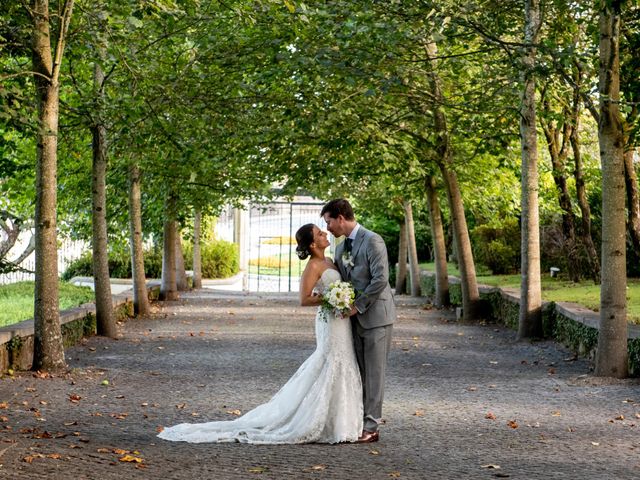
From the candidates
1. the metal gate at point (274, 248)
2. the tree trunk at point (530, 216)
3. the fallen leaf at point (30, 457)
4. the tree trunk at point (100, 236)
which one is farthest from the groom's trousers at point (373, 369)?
the metal gate at point (274, 248)

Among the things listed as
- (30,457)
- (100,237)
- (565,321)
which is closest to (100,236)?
(100,237)

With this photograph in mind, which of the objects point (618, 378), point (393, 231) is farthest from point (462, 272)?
point (393, 231)

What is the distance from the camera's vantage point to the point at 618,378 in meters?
13.8

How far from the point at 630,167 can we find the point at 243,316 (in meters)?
9.07

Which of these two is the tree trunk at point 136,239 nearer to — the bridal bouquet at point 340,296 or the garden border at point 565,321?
the garden border at point 565,321

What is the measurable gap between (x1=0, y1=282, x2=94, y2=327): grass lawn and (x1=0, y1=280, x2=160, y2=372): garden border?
0.74 metres

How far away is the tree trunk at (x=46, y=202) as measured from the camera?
45.3ft

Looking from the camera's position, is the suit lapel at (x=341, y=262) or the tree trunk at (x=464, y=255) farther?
the tree trunk at (x=464, y=255)

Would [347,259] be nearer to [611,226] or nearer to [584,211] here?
[611,226]

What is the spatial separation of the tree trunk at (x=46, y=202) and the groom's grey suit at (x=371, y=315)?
5390mm

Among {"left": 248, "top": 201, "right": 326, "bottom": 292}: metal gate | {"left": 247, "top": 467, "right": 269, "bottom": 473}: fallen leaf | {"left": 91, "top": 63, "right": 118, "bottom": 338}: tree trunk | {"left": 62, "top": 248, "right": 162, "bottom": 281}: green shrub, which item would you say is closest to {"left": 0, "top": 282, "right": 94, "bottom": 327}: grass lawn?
{"left": 91, "top": 63, "right": 118, "bottom": 338}: tree trunk

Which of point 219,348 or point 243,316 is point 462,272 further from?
point 219,348

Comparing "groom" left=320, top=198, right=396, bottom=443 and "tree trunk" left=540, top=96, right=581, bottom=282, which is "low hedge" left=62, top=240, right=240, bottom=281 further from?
"groom" left=320, top=198, right=396, bottom=443

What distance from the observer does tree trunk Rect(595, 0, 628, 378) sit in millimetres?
13711
